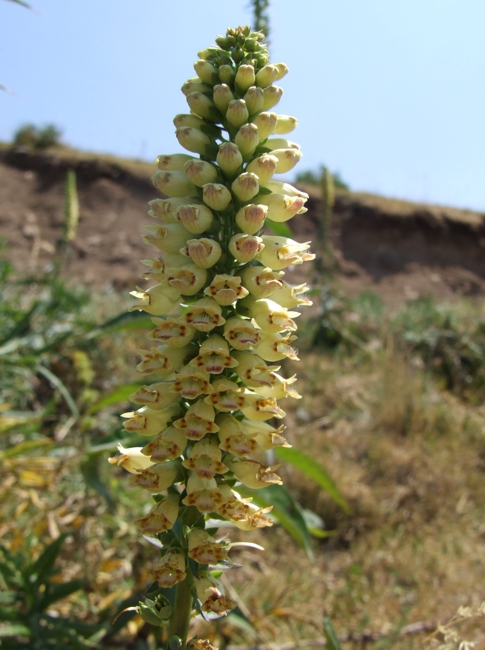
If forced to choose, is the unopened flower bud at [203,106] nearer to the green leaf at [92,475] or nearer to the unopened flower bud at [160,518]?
the unopened flower bud at [160,518]

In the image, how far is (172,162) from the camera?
153cm

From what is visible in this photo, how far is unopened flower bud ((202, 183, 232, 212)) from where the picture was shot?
1.36 metres

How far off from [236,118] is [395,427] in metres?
4.77

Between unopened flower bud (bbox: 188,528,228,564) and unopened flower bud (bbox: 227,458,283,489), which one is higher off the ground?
unopened flower bud (bbox: 227,458,283,489)

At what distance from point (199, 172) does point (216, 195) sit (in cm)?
10

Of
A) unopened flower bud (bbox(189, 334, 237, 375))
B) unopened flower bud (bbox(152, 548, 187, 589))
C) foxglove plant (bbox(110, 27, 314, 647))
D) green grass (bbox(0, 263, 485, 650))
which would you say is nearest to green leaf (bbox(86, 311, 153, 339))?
green grass (bbox(0, 263, 485, 650))

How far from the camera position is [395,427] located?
18.3 feet

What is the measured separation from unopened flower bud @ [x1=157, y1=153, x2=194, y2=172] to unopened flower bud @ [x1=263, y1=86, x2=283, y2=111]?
0.91 ft

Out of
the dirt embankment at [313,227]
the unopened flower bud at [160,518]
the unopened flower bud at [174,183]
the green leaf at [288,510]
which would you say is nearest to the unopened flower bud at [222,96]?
the unopened flower bud at [174,183]

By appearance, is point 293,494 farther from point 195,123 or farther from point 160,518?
point 195,123

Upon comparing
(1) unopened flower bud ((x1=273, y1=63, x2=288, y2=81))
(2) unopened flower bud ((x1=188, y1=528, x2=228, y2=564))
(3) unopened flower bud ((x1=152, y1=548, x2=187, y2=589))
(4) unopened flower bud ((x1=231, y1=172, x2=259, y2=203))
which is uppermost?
(1) unopened flower bud ((x1=273, y1=63, x2=288, y2=81))

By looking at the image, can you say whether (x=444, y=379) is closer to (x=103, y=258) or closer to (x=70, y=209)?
(x=70, y=209)

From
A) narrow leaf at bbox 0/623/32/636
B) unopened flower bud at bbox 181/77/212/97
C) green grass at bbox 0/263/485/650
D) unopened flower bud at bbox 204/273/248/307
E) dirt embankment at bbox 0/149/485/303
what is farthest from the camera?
dirt embankment at bbox 0/149/485/303

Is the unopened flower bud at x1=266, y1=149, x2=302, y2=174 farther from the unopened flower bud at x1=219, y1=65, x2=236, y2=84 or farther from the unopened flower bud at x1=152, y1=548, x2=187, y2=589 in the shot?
the unopened flower bud at x1=152, y1=548, x2=187, y2=589
